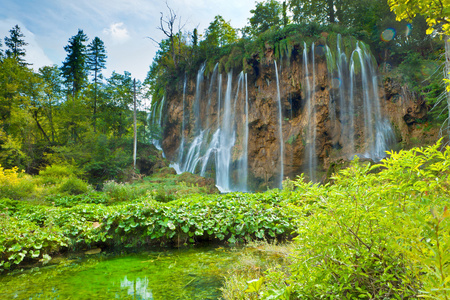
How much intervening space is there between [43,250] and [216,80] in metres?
21.5

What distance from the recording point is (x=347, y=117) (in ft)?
62.2

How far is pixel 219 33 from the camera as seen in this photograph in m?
32.3

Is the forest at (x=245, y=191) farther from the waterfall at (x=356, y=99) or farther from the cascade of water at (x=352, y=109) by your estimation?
the cascade of water at (x=352, y=109)

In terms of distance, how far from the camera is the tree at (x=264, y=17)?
26.6 m

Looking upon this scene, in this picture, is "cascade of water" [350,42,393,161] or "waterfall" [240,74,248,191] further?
"waterfall" [240,74,248,191]

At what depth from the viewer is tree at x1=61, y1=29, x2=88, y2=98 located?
1270 inches

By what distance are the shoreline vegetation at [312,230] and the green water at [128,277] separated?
0.44m

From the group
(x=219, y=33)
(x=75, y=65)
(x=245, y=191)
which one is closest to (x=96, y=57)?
(x=75, y=65)

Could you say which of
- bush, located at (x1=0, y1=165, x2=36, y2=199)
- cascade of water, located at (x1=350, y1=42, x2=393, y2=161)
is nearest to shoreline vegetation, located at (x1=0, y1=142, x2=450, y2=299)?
bush, located at (x1=0, y1=165, x2=36, y2=199)

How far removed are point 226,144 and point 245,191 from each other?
5.17 m

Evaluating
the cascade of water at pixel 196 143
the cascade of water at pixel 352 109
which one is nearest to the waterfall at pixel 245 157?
the cascade of water at pixel 196 143

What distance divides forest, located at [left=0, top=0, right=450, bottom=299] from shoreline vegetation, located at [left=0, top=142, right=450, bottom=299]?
16mm

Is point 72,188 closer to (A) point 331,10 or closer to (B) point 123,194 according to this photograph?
(B) point 123,194

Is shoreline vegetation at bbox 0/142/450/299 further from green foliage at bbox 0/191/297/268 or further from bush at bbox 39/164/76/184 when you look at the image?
bush at bbox 39/164/76/184
